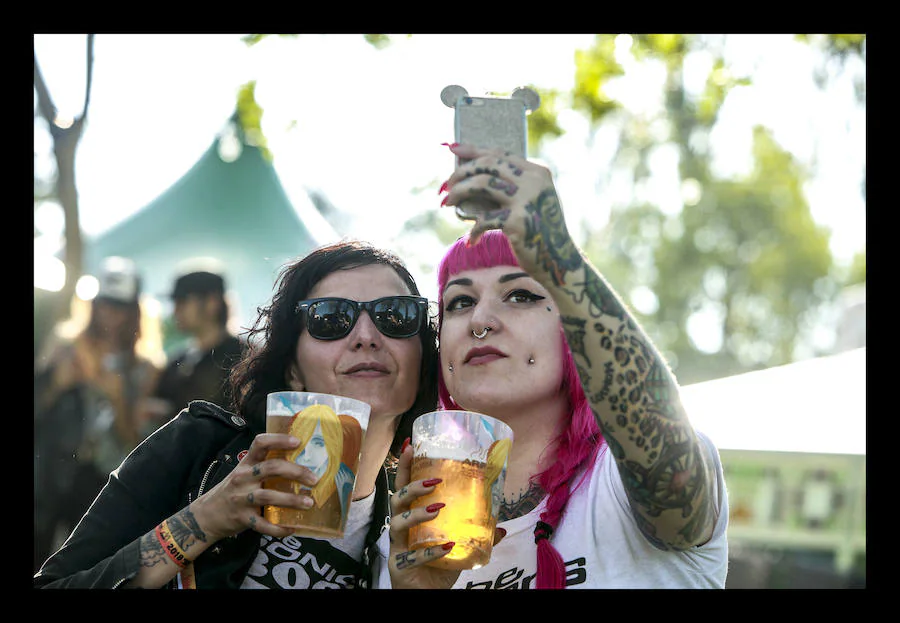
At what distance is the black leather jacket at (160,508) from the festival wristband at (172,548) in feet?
0.26

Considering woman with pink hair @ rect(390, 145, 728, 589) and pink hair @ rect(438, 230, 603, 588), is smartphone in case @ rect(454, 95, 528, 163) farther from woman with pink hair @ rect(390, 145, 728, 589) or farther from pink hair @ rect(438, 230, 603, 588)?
pink hair @ rect(438, 230, 603, 588)

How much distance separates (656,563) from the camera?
2.50 m

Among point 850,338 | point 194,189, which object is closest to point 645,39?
point 194,189

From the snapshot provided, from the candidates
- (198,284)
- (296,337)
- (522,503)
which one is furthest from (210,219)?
(522,503)

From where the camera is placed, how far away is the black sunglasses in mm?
3029

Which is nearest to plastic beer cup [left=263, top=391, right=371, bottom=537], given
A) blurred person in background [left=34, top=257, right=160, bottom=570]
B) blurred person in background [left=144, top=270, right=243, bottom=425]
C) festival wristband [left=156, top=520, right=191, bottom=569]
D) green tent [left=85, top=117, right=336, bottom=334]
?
festival wristband [left=156, top=520, right=191, bottom=569]

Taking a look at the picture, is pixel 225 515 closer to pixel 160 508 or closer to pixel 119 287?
pixel 160 508

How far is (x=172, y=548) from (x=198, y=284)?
4.77 metres

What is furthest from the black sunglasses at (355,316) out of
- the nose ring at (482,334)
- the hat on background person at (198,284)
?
the hat on background person at (198,284)

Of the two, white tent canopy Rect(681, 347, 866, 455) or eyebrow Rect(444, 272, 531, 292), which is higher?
eyebrow Rect(444, 272, 531, 292)

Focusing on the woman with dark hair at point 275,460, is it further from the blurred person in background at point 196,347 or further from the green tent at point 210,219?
the green tent at point 210,219

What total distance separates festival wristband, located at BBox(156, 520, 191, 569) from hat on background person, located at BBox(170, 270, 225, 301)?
4519 mm

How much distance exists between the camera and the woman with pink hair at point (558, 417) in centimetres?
221
